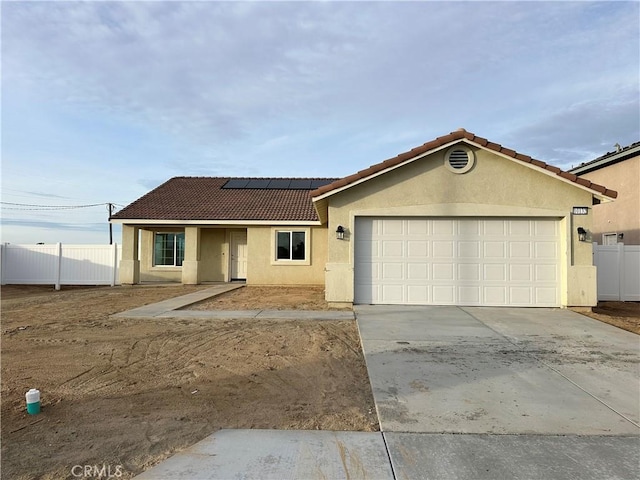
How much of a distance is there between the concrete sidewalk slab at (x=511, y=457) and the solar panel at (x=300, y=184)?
18390 mm

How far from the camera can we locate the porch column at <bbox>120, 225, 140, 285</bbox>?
1817 centimetres

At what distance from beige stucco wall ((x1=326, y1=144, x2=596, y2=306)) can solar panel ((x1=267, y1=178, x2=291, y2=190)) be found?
11024 mm

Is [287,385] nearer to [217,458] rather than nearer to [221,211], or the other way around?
[217,458]

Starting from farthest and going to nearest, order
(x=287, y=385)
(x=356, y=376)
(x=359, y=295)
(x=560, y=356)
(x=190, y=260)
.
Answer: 1. (x=190, y=260)
2. (x=359, y=295)
3. (x=560, y=356)
4. (x=356, y=376)
5. (x=287, y=385)

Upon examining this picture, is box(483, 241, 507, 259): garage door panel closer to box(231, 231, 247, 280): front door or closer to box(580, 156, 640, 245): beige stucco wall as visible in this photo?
box(580, 156, 640, 245): beige stucco wall

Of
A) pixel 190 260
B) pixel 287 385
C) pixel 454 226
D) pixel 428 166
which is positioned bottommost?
pixel 287 385

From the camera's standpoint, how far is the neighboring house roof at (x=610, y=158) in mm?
17266

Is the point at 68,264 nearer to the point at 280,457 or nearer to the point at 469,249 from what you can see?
the point at 469,249

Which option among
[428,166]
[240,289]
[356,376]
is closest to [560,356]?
[356,376]

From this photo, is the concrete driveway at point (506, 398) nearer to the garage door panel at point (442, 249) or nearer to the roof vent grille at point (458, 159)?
the garage door panel at point (442, 249)

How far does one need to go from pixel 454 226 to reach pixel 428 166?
68.2 inches

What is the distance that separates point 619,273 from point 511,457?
42.6ft

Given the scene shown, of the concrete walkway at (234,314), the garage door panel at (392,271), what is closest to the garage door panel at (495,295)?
the garage door panel at (392,271)

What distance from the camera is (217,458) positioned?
11.2ft
